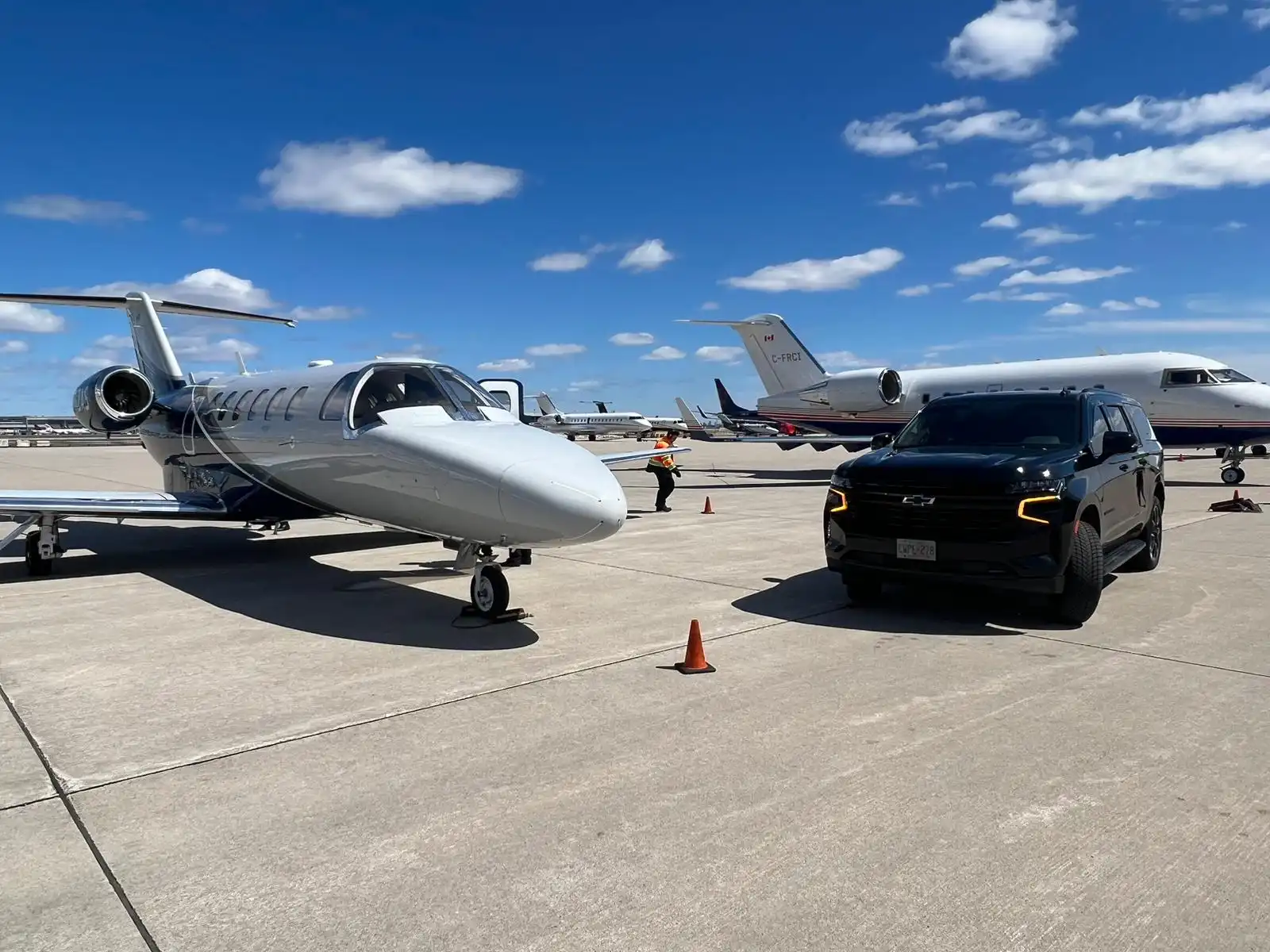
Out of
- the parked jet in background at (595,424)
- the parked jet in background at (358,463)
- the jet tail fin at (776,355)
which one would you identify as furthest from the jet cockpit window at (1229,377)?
the parked jet in background at (595,424)

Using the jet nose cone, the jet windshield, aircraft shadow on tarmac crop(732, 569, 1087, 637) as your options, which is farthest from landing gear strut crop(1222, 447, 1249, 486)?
the jet nose cone

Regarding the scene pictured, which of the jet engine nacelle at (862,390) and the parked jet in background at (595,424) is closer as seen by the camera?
the jet engine nacelle at (862,390)

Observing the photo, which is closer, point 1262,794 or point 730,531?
point 1262,794

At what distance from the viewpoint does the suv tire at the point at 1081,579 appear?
21.5 ft

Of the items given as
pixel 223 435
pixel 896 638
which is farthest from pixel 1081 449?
pixel 223 435

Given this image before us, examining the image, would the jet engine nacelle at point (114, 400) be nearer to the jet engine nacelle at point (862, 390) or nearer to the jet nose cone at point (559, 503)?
the jet nose cone at point (559, 503)

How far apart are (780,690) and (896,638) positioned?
162cm

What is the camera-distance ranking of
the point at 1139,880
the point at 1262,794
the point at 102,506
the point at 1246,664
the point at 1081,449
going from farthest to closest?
the point at 102,506, the point at 1081,449, the point at 1246,664, the point at 1262,794, the point at 1139,880

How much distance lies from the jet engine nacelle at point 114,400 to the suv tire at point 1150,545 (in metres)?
12.5

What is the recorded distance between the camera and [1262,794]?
3660 millimetres

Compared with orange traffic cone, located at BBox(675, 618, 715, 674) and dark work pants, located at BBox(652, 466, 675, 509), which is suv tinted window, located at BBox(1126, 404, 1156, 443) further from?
dark work pants, located at BBox(652, 466, 675, 509)

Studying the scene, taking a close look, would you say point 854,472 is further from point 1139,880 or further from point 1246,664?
point 1139,880

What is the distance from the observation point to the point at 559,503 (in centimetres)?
606

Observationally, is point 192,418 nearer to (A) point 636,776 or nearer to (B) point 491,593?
(B) point 491,593
